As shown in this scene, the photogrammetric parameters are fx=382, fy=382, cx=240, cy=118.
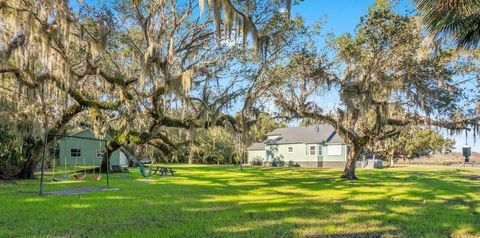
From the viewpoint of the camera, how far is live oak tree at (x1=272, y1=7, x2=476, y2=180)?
1381cm

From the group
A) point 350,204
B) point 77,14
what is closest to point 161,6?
point 77,14

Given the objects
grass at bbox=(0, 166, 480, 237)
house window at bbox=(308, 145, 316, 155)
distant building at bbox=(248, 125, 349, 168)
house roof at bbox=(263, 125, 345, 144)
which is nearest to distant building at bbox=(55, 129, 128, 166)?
distant building at bbox=(248, 125, 349, 168)

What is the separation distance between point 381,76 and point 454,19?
8291 millimetres

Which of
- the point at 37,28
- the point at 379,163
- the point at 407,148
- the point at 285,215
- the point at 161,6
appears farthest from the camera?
the point at 407,148

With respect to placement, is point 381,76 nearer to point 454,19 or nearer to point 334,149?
point 454,19

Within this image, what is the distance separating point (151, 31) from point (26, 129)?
21.0 feet

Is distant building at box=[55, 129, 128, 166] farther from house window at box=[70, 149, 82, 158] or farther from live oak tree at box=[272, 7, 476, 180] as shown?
live oak tree at box=[272, 7, 476, 180]

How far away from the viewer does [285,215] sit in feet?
23.2

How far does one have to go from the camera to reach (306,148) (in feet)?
118

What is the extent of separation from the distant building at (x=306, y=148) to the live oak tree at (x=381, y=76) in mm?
17722

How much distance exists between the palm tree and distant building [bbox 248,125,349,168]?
2712 cm

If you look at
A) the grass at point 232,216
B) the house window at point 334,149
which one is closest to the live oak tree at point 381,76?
the grass at point 232,216

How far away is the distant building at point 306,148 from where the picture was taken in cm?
3453

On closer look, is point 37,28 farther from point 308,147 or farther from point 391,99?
point 308,147
